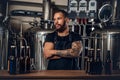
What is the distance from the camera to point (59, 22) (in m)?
4.00

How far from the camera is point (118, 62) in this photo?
4.09 meters

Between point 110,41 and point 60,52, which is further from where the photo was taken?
point 110,41

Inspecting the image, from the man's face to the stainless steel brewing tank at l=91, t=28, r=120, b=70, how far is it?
72 centimetres

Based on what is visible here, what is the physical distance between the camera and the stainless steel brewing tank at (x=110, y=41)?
4.21 m

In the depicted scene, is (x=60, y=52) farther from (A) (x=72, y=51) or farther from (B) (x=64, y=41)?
(B) (x=64, y=41)

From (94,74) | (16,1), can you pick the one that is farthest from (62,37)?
(16,1)

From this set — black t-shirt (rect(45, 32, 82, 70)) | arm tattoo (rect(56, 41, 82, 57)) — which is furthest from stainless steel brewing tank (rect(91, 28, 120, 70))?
arm tattoo (rect(56, 41, 82, 57))

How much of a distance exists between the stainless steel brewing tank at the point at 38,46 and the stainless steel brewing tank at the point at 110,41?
97 centimetres

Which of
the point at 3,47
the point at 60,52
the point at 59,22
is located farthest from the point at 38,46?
the point at 60,52

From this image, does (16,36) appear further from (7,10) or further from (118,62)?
(118,62)

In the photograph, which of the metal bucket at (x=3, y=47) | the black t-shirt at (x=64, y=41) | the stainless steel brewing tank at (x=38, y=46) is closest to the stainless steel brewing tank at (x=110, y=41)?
the black t-shirt at (x=64, y=41)

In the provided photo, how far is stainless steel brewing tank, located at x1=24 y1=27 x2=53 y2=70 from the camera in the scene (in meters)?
4.59

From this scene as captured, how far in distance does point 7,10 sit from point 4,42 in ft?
2.69

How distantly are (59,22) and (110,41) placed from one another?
0.96m
